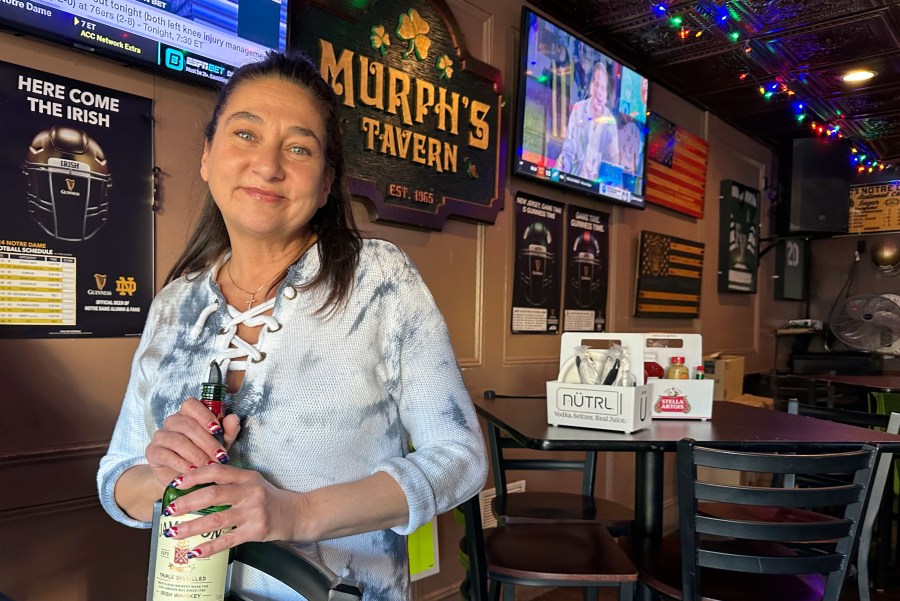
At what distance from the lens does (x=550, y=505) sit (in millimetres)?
2400

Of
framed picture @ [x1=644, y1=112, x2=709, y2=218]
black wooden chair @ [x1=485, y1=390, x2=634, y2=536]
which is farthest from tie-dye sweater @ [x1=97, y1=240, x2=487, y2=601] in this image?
framed picture @ [x1=644, y1=112, x2=709, y2=218]

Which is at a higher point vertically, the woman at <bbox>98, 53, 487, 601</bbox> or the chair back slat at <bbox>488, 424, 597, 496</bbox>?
the woman at <bbox>98, 53, 487, 601</bbox>

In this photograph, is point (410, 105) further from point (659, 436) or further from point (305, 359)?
point (305, 359)

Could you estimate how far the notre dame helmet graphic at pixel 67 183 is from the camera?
1.56m

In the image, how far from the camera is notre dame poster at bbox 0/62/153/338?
4.99ft

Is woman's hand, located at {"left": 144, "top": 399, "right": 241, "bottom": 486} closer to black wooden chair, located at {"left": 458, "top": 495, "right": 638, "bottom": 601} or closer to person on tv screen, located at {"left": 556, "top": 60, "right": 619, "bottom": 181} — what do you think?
black wooden chair, located at {"left": 458, "top": 495, "right": 638, "bottom": 601}

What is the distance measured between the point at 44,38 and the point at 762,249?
5.72m

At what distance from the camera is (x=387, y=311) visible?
1056 millimetres

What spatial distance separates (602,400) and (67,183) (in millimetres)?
1562

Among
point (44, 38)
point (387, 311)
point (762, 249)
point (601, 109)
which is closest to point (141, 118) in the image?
point (44, 38)

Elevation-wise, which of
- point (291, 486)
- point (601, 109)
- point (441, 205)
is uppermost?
point (601, 109)

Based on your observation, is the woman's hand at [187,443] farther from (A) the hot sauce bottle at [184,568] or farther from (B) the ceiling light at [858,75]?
(B) the ceiling light at [858,75]

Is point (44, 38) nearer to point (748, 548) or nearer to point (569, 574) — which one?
point (569, 574)

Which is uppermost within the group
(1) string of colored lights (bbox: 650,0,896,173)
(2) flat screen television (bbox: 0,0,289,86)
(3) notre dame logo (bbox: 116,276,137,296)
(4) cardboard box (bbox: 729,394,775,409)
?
(1) string of colored lights (bbox: 650,0,896,173)
